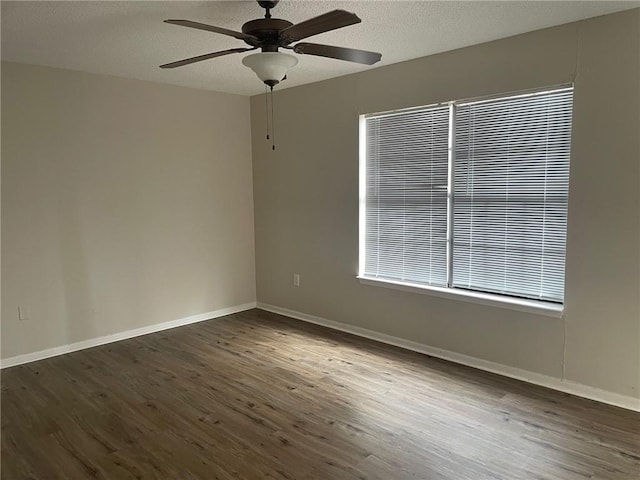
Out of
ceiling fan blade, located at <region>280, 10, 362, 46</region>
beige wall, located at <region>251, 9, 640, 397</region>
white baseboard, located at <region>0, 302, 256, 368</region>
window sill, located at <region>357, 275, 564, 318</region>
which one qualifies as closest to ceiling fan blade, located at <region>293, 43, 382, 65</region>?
ceiling fan blade, located at <region>280, 10, 362, 46</region>

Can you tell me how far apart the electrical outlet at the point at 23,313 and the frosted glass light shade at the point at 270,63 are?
2873 mm

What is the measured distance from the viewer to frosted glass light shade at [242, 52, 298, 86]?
250cm

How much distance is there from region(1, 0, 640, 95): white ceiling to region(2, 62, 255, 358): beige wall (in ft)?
1.54

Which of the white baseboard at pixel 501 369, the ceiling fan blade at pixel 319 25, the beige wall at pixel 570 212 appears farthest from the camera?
the white baseboard at pixel 501 369

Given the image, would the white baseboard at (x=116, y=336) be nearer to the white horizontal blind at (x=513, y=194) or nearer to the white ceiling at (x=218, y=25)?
the white ceiling at (x=218, y=25)

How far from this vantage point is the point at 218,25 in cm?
296

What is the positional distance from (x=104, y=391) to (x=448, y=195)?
117 inches

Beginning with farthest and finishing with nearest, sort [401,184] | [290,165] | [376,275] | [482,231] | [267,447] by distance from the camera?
1. [290,165]
2. [376,275]
3. [401,184]
4. [482,231]
5. [267,447]

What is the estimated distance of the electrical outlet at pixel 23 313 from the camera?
3.83 m

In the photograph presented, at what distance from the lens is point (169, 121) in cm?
464

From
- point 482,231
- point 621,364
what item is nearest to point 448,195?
point 482,231

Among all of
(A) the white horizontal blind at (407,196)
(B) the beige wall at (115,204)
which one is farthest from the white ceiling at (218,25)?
(A) the white horizontal blind at (407,196)

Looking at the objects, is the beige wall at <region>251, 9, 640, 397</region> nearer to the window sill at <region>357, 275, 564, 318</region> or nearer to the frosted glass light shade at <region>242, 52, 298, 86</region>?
the window sill at <region>357, 275, 564, 318</region>

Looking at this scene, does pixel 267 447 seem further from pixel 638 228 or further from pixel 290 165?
pixel 290 165
